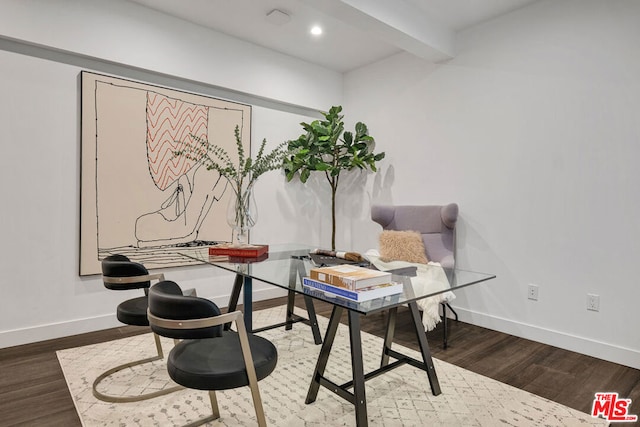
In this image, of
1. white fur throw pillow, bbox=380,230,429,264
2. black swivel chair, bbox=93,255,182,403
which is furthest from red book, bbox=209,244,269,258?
white fur throw pillow, bbox=380,230,429,264

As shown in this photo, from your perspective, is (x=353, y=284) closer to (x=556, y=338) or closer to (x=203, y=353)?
(x=203, y=353)

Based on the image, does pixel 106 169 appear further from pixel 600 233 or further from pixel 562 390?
pixel 600 233

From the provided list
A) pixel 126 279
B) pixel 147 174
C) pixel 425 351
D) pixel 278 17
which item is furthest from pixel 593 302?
pixel 147 174

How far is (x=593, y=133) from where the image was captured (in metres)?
2.73

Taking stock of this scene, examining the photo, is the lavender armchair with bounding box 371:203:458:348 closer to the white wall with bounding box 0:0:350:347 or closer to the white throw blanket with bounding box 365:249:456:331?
the white throw blanket with bounding box 365:249:456:331

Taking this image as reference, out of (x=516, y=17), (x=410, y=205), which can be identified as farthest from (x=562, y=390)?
(x=516, y=17)

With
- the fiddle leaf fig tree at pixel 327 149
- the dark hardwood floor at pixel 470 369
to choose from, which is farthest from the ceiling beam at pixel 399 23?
the dark hardwood floor at pixel 470 369

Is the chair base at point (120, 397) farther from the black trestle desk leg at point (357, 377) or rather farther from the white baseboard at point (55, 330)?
the black trestle desk leg at point (357, 377)

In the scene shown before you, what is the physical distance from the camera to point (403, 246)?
339cm

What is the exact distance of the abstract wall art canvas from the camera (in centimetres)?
302

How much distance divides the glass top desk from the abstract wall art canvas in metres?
0.92

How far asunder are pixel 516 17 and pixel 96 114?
3.56 m

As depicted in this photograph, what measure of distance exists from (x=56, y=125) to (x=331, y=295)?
105 inches

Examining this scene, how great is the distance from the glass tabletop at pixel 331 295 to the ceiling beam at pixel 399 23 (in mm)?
1820
